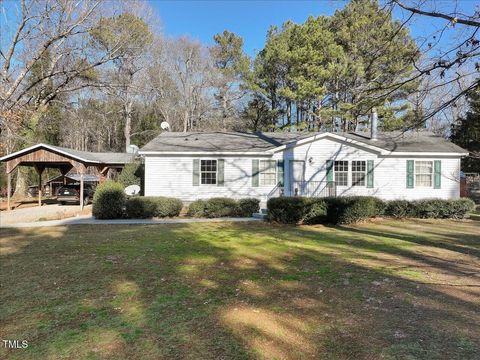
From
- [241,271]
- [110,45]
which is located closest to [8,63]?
[110,45]

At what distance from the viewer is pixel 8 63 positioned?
19656 mm

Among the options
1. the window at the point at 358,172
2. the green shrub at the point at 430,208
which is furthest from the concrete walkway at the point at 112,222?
the window at the point at 358,172

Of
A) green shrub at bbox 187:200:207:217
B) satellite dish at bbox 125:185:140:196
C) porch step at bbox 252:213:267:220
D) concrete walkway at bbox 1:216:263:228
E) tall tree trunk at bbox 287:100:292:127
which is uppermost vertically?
tall tree trunk at bbox 287:100:292:127

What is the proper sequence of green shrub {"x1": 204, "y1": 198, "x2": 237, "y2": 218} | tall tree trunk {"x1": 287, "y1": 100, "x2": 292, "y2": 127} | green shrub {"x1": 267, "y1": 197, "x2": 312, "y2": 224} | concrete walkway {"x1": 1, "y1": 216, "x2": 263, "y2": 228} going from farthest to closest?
tall tree trunk {"x1": 287, "y1": 100, "x2": 292, "y2": 127}
green shrub {"x1": 204, "y1": 198, "x2": 237, "y2": 218}
concrete walkway {"x1": 1, "y1": 216, "x2": 263, "y2": 228}
green shrub {"x1": 267, "y1": 197, "x2": 312, "y2": 224}

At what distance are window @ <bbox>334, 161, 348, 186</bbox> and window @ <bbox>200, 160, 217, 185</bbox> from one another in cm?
600

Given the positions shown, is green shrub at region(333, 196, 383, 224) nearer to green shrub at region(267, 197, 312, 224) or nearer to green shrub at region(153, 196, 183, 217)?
green shrub at region(267, 197, 312, 224)

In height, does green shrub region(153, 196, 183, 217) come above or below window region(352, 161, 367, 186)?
below

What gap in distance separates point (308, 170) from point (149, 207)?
7920mm

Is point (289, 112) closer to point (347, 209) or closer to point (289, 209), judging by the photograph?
point (347, 209)

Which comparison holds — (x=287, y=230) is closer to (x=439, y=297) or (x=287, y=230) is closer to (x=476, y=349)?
(x=439, y=297)

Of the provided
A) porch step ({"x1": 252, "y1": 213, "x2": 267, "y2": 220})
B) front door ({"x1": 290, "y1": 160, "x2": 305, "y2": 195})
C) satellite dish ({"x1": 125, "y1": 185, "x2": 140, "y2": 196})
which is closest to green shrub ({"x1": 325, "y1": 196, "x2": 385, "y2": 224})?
porch step ({"x1": 252, "y1": 213, "x2": 267, "y2": 220})

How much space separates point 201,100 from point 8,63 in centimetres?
2102

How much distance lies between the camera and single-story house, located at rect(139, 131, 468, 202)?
59.7ft

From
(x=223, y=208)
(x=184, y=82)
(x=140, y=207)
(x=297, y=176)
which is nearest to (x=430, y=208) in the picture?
(x=297, y=176)
